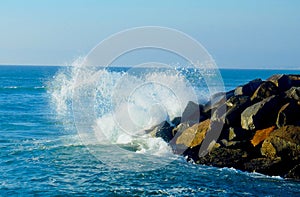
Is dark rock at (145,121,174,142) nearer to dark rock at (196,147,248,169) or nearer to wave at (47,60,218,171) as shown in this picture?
wave at (47,60,218,171)

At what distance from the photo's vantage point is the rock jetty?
744 inches

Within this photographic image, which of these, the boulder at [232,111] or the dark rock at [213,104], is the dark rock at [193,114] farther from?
the boulder at [232,111]

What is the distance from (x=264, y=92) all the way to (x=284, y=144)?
5435mm

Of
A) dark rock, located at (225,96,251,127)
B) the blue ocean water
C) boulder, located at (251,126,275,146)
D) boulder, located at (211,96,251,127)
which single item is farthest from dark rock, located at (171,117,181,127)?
boulder, located at (251,126,275,146)

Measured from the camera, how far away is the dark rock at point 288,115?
20703 mm

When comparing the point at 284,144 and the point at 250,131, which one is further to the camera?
the point at 250,131

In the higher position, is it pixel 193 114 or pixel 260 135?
pixel 193 114

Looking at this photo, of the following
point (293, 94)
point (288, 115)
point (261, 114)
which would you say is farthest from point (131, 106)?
point (288, 115)

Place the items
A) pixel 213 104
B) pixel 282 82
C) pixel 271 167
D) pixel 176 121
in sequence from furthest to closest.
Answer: pixel 176 121 < pixel 213 104 < pixel 282 82 < pixel 271 167

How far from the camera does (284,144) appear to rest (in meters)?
18.8

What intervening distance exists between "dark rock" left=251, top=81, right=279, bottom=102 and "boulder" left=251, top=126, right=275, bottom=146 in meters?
2.78

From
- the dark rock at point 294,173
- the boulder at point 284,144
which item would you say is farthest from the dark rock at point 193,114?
the dark rock at point 294,173

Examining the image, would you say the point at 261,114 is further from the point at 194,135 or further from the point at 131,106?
the point at 131,106

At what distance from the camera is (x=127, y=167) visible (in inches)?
786
